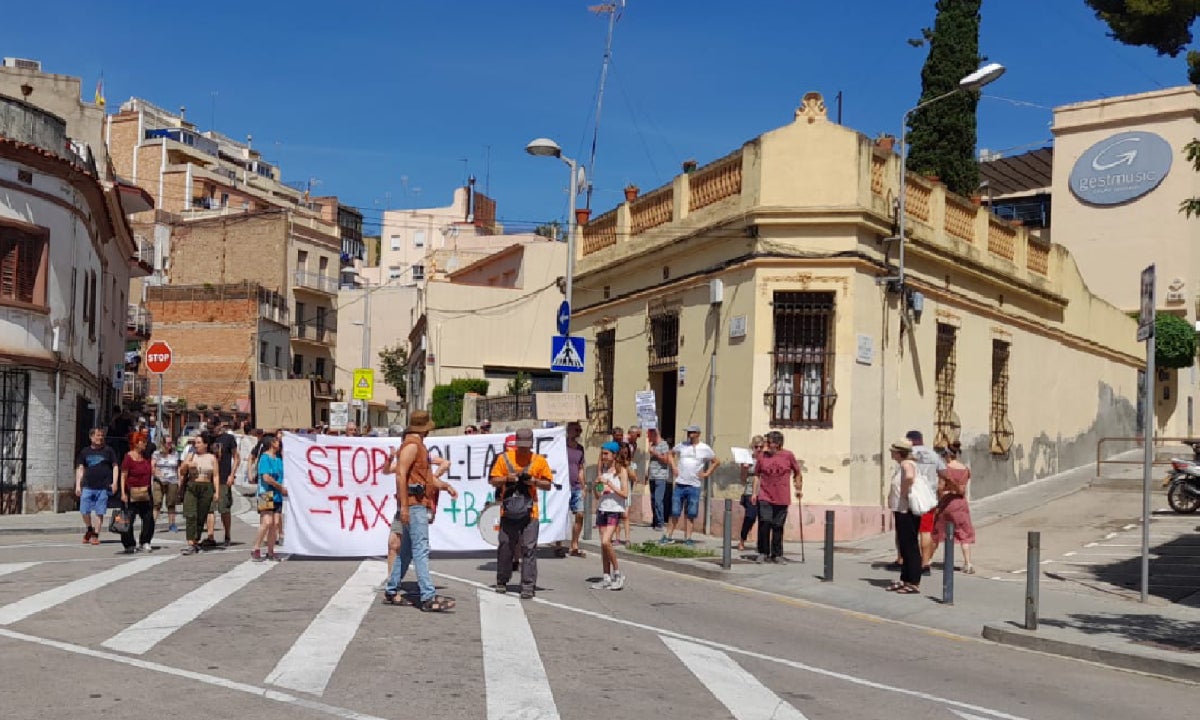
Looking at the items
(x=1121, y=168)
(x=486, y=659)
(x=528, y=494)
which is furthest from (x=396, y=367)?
(x=486, y=659)

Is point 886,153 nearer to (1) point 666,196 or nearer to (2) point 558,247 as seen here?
(1) point 666,196

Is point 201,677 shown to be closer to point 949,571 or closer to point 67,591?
point 67,591

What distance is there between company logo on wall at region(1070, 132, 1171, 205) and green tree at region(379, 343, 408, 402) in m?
36.3

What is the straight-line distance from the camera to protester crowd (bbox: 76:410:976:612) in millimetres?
12250

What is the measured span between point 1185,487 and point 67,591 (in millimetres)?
17528

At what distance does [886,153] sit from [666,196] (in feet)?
16.2

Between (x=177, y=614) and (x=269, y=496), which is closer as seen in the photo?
(x=177, y=614)

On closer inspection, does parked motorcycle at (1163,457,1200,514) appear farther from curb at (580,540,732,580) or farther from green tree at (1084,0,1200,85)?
green tree at (1084,0,1200,85)

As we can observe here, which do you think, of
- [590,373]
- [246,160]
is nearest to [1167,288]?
[590,373]

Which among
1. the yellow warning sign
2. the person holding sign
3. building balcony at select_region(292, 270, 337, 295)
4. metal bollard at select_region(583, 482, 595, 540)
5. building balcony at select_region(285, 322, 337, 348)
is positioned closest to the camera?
the person holding sign

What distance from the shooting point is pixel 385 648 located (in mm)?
9672

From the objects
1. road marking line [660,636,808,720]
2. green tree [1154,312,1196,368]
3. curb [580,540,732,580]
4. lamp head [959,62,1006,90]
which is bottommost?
curb [580,540,732,580]

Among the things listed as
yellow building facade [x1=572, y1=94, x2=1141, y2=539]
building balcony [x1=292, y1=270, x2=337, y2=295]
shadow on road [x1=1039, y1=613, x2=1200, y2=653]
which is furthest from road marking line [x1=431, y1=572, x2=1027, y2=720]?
building balcony [x1=292, y1=270, x2=337, y2=295]

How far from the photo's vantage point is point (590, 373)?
28.2m
